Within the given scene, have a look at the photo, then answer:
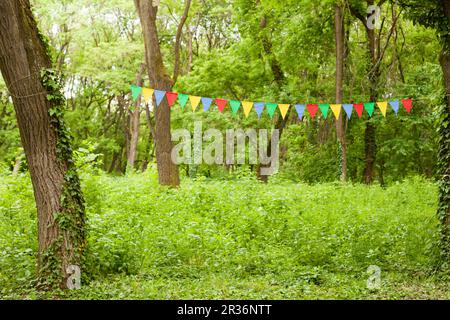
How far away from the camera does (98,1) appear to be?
91.1ft

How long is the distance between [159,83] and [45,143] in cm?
779

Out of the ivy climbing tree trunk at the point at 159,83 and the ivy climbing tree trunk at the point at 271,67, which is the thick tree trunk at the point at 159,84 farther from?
the ivy climbing tree trunk at the point at 271,67

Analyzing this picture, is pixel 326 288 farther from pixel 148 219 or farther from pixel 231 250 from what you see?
pixel 148 219

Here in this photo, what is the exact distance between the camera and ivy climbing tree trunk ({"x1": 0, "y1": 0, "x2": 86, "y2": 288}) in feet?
22.4

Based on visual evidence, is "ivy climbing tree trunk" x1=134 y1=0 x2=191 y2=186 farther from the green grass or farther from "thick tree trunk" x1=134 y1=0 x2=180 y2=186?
the green grass

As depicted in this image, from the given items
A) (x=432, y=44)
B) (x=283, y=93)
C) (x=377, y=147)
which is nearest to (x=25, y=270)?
(x=283, y=93)

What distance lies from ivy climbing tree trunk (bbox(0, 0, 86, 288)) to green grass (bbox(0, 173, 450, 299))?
1.44ft

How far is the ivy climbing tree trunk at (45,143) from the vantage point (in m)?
6.82

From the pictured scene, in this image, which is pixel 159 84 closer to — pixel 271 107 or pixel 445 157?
pixel 271 107

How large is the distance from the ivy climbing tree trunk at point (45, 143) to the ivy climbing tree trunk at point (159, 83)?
747 centimetres

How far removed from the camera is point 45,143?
6.99m

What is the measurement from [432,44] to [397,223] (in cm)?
1432

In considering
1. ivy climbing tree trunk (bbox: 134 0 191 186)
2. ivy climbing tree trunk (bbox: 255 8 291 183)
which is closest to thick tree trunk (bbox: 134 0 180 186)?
ivy climbing tree trunk (bbox: 134 0 191 186)

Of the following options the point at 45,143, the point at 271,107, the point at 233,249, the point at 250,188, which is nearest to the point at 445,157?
the point at 233,249
